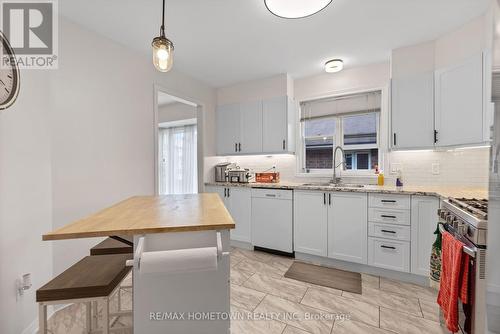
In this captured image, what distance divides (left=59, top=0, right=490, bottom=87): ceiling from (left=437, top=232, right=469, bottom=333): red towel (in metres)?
1.92

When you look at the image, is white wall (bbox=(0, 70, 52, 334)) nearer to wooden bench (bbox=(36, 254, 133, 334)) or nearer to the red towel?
wooden bench (bbox=(36, 254, 133, 334))

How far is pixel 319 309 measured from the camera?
188 cm

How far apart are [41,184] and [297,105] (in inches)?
125

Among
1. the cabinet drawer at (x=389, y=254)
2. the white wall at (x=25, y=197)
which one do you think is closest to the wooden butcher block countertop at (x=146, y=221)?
the white wall at (x=25, y=197)

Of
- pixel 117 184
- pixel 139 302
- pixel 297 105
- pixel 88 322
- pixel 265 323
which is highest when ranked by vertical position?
pixel 297 105

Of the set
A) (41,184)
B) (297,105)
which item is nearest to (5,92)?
(41,184)

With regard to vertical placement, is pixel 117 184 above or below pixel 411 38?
below

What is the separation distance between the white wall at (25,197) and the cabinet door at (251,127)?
239 cm

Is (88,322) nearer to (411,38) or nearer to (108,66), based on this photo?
(108,66)

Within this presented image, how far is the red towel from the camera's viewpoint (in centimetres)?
121

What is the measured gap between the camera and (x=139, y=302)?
101cm

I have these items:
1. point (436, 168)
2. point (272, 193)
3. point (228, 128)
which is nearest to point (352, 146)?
point (436, 168)

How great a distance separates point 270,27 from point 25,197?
2.46 metres

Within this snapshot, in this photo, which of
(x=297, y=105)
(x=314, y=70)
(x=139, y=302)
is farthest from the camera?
(x=297, y=105)
